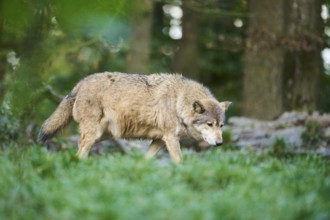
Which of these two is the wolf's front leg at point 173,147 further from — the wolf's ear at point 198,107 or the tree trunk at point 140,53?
the tree trunk at point 140,53

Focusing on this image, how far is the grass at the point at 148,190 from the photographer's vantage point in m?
4.77

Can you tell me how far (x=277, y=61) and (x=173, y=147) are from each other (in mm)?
8076

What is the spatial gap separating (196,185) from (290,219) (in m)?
1.69

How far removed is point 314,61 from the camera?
1655cm

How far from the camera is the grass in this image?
15.7 ft

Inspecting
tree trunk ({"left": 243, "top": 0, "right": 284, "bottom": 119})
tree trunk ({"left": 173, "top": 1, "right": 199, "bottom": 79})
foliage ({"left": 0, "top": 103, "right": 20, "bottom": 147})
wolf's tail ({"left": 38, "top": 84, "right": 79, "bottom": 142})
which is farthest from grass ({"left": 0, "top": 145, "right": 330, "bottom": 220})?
tree trunk ({"left": 173, "top": 1, "right": 199, "bottom": 79})

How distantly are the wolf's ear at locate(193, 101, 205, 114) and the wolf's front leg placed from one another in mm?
495

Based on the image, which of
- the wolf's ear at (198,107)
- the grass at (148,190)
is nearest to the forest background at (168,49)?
the grass at (148,190)

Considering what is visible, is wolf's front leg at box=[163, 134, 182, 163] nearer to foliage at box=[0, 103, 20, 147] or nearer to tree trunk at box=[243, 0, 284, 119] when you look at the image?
foliage at box=[0, 103, 20, 147]

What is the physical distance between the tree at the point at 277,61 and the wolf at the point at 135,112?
691 centimetres

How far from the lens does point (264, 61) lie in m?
16.6

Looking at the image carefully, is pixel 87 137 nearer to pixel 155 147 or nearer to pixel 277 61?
pixel 155 147

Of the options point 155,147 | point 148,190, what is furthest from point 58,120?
point 148,190

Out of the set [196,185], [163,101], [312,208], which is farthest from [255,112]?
[312,208]
